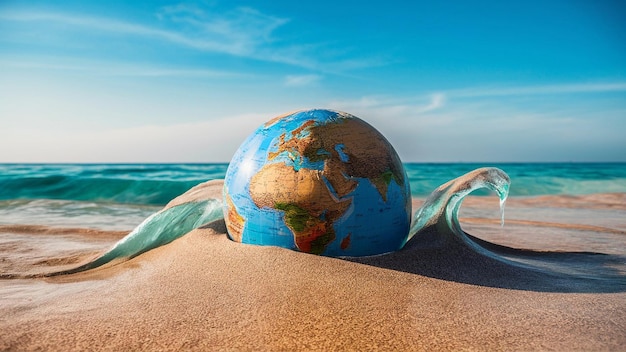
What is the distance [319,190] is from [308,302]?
913mm

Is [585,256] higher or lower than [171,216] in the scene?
lower

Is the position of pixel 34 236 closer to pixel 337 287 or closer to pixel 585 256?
pixel 337 287

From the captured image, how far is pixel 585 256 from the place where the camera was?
520cm

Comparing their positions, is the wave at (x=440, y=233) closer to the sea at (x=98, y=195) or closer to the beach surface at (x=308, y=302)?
the beach surface at (x=308, y=302)

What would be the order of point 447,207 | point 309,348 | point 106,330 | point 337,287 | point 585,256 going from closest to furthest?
point 309,348
point 106,330
point 337,287
point 447,207
point 585,256

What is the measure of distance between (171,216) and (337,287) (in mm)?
2388

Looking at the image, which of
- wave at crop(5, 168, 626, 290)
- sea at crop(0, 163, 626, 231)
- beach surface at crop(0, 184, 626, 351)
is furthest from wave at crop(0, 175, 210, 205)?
beach surface at crop(0, 184, 626, 351)

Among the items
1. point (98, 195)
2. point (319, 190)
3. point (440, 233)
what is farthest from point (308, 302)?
point (98, 195)

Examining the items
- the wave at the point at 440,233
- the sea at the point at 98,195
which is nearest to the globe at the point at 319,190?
the wave at the point at 440,233

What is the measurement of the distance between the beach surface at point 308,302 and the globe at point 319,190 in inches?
6.5

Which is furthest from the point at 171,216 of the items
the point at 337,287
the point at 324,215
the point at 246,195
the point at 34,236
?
the point at 34,236

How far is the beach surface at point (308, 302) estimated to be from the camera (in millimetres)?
2438

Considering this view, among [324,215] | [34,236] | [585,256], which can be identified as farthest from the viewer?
[34,236]

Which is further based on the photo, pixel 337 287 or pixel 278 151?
pixel 278 151
